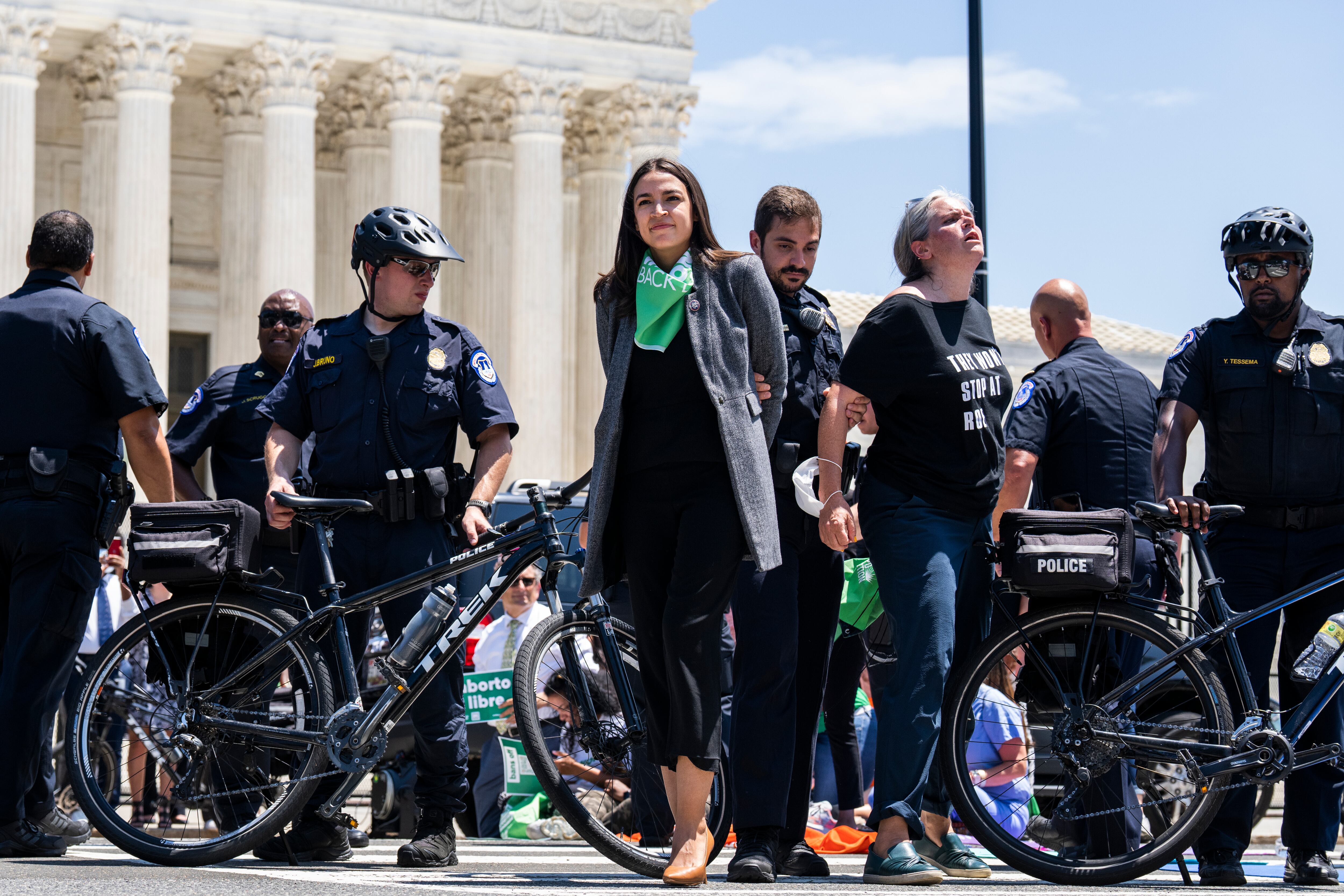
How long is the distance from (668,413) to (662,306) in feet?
1.11

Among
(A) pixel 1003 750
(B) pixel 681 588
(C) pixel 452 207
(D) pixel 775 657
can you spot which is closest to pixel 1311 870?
(A) pixel 1003 750

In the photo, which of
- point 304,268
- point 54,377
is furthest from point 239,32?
point 54,377

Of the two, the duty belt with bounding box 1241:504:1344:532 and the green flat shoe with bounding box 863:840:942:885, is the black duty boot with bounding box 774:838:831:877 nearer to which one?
the green flat shoe with bounding box 863:840:942:885

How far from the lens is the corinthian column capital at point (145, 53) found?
31.6 metres

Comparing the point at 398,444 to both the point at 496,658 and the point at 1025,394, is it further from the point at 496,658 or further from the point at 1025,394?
the point at 496,658

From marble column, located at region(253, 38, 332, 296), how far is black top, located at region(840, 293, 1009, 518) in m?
26.2

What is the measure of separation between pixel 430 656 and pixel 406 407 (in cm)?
94

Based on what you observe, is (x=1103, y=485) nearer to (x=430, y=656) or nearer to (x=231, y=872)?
(x=430, y=656)

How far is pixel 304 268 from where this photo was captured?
Result: 32312 mm

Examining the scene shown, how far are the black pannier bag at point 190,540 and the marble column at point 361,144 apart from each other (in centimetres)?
2921

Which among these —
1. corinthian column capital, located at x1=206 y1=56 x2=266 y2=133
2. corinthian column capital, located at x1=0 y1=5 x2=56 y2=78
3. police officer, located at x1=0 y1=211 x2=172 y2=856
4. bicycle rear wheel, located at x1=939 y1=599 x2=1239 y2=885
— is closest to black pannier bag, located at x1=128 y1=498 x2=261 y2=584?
police officer, located at x1=0 y1=211 x2=172 y2=856

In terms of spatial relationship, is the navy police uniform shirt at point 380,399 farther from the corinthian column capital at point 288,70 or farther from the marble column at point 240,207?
the corinthian column capital at point 288,70

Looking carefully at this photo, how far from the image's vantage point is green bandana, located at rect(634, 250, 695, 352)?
589 centimetres

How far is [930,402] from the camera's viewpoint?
248 inches
